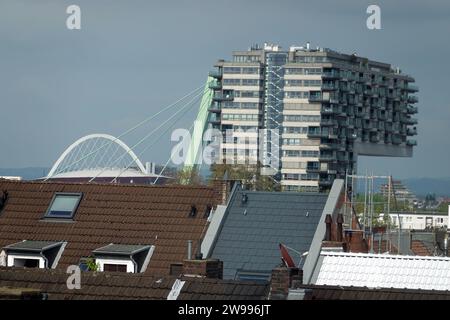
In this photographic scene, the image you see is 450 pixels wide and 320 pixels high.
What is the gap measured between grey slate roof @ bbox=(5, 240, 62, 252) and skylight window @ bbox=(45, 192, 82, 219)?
4.61ft

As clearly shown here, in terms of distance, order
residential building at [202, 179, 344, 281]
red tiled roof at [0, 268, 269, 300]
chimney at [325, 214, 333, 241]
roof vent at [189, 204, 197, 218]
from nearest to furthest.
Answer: red tiled roof at [0, 268, 269, 300]
chimney at [325, 214, 333, 241]
residential building at [202, 179, 344, 281]
roof vent at [189, 204, 197, 218]

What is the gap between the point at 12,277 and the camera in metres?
35.8

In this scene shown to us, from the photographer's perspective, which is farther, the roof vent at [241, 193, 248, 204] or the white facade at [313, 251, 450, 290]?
the roof vent at [241, 193, 248, 204]

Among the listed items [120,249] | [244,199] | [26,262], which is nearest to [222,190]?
[244,199]

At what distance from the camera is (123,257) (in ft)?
159

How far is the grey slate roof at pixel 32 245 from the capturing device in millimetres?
49781

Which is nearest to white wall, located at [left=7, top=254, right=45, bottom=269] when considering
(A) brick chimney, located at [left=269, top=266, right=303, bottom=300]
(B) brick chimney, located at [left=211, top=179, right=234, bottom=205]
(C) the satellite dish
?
(C) the satellite dish

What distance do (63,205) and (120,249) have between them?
428cm

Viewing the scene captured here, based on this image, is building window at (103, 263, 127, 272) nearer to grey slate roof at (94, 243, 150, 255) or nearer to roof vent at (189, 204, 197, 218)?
grey slate roof at (94, 243, 150, 255)

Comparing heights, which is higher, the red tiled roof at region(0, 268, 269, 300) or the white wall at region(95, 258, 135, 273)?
the red tiled roof at region(0, 268, 269, 300)

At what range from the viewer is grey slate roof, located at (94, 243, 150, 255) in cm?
4850

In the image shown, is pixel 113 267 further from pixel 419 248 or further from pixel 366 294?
pixel 419 248
